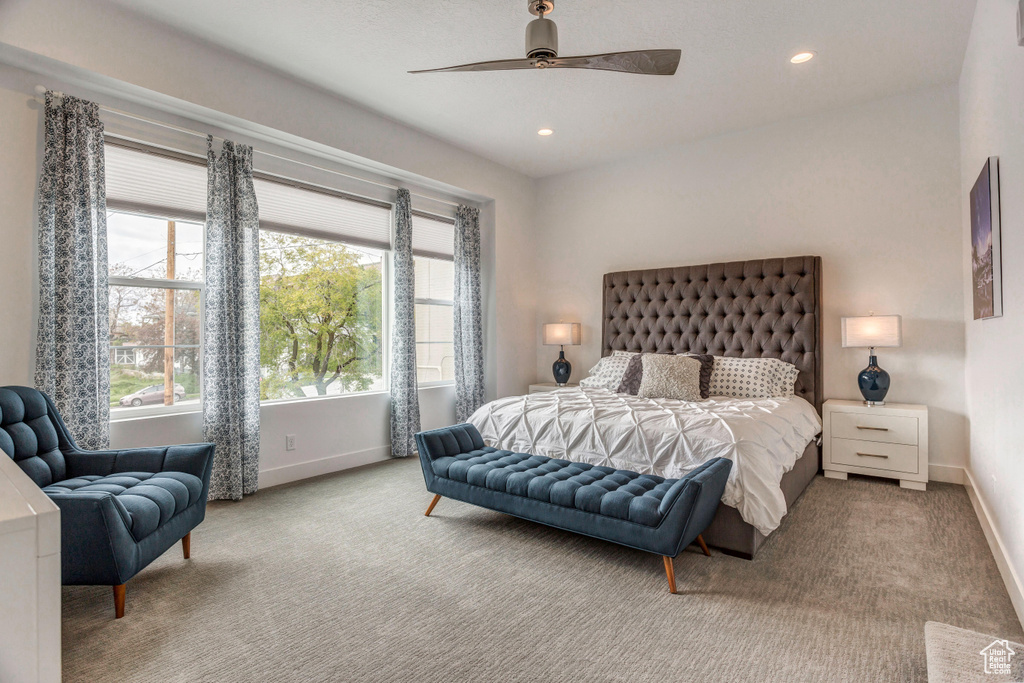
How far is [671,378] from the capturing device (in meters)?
4.00

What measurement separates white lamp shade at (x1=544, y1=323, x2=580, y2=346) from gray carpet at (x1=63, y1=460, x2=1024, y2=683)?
8.70ft

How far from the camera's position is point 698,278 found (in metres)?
4.78

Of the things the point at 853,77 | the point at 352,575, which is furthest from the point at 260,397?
the point at 853,77

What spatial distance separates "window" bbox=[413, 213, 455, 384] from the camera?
5.12m

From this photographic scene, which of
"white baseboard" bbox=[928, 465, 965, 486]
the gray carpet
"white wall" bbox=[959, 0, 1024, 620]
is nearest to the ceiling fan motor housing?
"white wall" bbox=[959, 0, 1024, 620]

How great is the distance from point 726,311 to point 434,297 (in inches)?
109

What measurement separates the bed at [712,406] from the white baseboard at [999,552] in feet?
2.79

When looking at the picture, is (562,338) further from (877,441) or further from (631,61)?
(631,61)

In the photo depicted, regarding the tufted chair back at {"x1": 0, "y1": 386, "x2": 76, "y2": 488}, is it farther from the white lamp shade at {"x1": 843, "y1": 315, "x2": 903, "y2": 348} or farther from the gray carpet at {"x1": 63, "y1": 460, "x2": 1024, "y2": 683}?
the white lamp shade at {"x1": 843, "y1": 315, "x2": 903, "y2": 348}

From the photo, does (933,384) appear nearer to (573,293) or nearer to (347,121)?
(573,293)

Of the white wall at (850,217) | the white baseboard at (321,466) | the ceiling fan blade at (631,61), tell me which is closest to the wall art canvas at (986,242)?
the white wall at (850,217)

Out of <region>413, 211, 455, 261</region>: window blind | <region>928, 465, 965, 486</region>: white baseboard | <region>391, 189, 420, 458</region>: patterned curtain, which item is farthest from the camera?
<region>413, 211, 455, 261</region>: window blind

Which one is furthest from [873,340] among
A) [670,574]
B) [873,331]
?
[670,574]

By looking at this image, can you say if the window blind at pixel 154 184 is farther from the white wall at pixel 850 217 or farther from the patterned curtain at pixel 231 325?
the white wall at pixel 850 217
